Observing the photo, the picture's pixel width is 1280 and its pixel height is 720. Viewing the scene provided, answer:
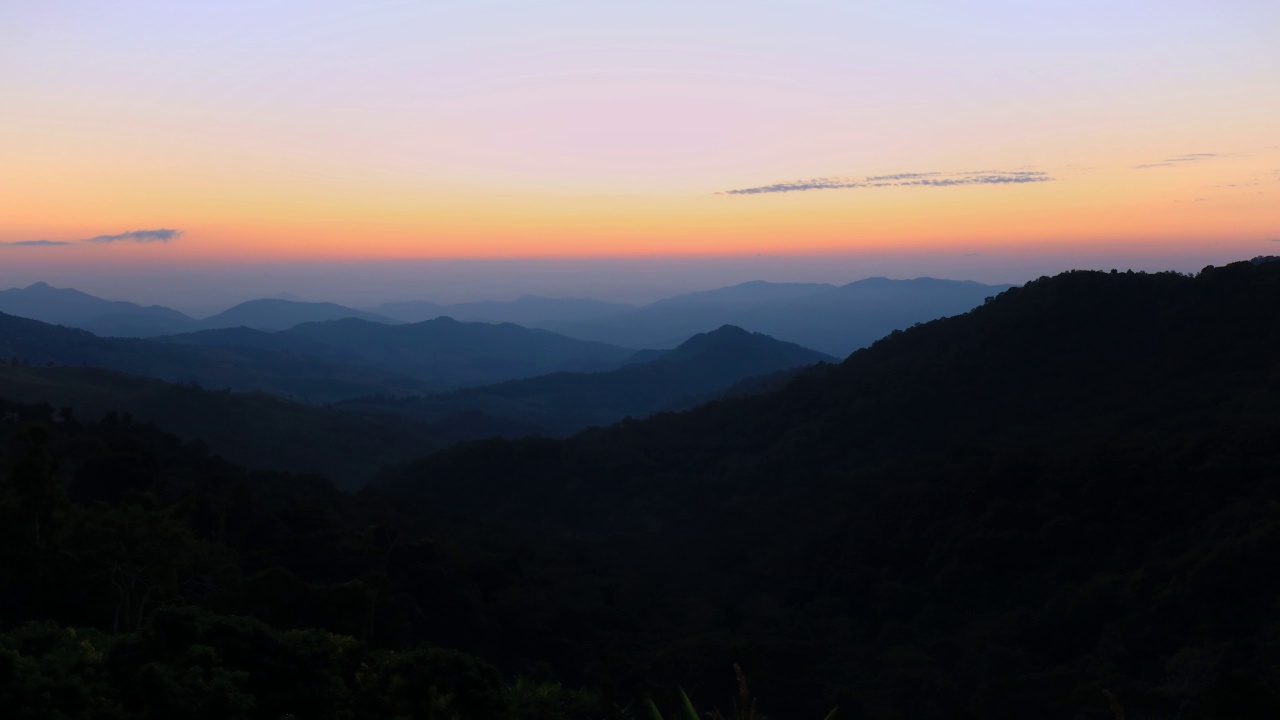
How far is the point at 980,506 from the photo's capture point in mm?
42344

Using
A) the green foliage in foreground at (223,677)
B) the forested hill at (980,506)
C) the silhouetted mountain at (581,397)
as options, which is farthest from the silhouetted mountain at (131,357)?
the green foliage in foreground at (223,677)

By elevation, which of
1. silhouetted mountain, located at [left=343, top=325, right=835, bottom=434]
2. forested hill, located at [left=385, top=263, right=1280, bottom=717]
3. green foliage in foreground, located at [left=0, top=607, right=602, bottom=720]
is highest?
green foliage in foreground, located at [left=0, top=607, right=602, bottom=720]

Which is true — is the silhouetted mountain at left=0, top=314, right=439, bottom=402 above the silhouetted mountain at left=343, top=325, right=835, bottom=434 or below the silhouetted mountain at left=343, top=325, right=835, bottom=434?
above

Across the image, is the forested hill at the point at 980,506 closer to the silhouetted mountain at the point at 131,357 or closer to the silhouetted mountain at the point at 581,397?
the silhouetted mountain at the point at 581,397

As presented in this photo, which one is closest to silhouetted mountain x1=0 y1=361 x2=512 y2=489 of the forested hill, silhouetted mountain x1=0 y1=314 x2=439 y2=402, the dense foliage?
the forested hill

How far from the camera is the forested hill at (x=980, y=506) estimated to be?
2795cm

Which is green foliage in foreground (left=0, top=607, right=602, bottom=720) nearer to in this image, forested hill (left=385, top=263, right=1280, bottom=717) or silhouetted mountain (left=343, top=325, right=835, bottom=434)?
forested hill (left=385, top=263, right=1280, bottom=717)

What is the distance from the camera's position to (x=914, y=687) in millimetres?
28797

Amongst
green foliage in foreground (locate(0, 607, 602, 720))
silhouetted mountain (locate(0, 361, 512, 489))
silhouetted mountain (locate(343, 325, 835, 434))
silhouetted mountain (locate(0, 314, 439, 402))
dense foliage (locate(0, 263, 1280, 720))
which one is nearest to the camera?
green foliage in foreground (locate(0, 607, 602, 720))

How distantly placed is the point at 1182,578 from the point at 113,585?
103ft

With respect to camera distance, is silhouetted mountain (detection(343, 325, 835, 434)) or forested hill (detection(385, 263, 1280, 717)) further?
silhouetted mountain (detection(343, 325, 835, 434))

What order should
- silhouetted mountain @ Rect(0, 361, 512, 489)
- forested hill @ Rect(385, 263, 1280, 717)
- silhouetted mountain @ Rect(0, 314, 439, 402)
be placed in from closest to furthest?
forested hill @ Rect(385, 263, 1280, 717) < silhouetted mountain @ Rect(0, 361, 512, 489) < silhouetted mountain @ Rect(0, 314, 439, 402)

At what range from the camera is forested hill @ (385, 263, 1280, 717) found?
27953 millimetres

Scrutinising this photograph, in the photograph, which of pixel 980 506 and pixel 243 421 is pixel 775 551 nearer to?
pixel 980 506
